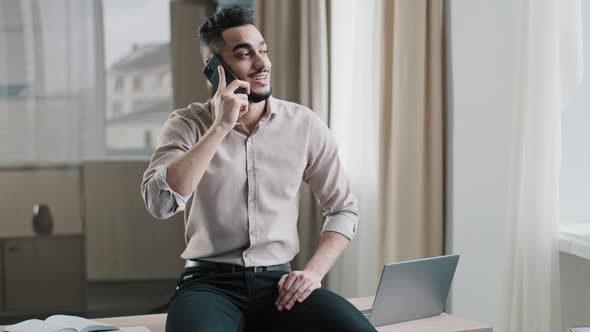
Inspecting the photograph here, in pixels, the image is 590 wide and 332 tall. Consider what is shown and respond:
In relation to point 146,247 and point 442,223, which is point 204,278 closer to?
point 442,223

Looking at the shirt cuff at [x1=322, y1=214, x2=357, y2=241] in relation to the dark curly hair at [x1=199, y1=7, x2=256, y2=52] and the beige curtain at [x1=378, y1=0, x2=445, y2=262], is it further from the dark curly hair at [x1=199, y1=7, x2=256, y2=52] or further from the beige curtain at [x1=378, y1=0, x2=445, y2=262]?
the beige curtain at [x1=378, y1=0, x2=445, y2=262]

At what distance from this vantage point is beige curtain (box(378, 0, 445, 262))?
277cm

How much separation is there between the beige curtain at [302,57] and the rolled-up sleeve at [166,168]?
1.91 m

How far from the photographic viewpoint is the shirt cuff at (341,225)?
80.8 inches

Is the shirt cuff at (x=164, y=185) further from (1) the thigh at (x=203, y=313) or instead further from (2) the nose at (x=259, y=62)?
(2) the nose at (x=259, y=62)

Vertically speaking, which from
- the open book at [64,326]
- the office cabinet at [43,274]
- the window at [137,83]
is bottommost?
the office cabinet at [43,274]

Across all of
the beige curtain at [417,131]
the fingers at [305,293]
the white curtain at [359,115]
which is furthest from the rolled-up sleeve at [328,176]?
the white curtain at [359,115]

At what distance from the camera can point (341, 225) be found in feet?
6.75

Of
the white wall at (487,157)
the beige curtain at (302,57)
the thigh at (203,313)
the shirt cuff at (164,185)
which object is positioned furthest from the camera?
the beige curtain at (302,57)

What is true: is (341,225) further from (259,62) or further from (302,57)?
(302,57)

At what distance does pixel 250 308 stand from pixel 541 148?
3.03ft

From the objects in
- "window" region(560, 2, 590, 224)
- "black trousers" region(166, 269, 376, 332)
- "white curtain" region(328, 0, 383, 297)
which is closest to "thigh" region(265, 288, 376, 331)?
"black trousers" region(166, 269, 376, 332)

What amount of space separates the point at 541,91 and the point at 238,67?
84 centimetres

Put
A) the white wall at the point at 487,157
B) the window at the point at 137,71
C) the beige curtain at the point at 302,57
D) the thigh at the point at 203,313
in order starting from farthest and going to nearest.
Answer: the window at the point at 137,71 < the beige curtain at the point at 302,57 < the white wall at the point at 487,157 < the thigh at the point at 203,313
